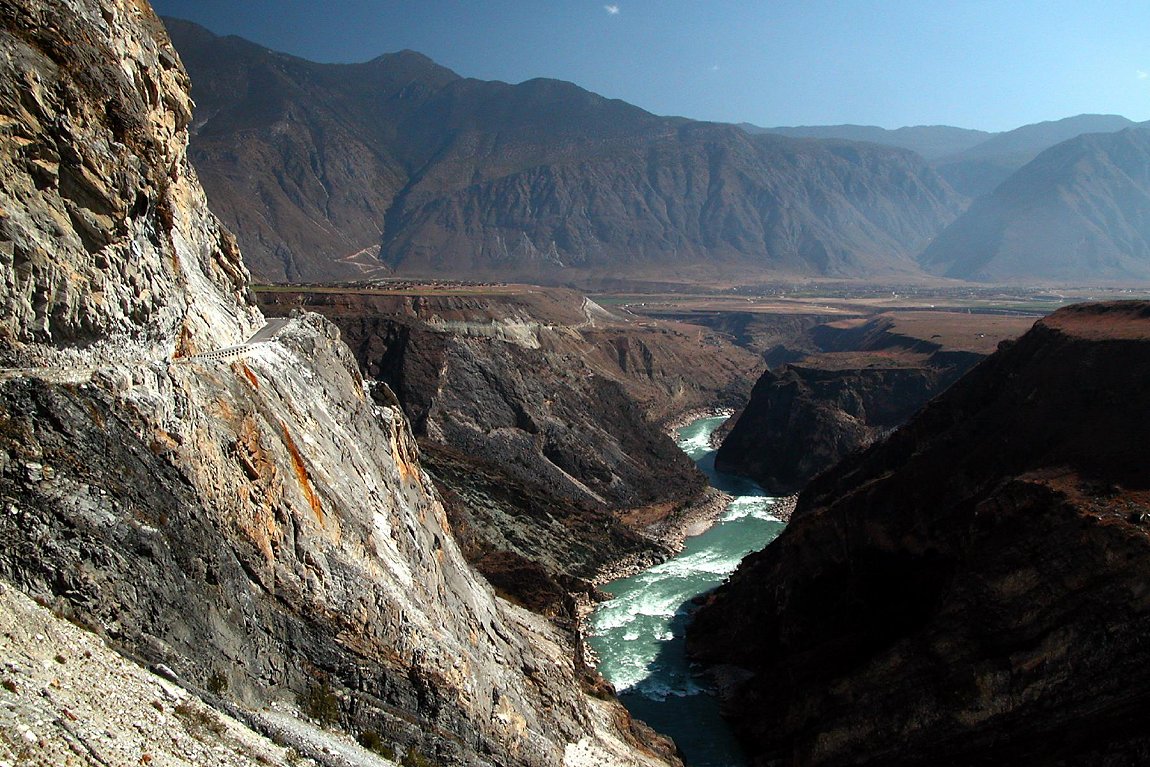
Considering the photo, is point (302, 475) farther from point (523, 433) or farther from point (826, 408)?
point (826, 408)

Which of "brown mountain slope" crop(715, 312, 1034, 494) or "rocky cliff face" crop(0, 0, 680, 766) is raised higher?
"rocky cliff face" crop(0, 0, 680, 766)

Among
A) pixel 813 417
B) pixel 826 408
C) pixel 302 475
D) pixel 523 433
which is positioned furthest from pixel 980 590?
pixel 826 408

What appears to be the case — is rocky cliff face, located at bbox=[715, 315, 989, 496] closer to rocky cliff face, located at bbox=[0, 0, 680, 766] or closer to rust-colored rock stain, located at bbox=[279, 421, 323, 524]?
rocky cliff face, located at bbox=[0, 0, 680, 766]

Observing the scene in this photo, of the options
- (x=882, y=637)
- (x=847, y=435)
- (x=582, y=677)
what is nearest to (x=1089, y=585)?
(x=882, y=637)

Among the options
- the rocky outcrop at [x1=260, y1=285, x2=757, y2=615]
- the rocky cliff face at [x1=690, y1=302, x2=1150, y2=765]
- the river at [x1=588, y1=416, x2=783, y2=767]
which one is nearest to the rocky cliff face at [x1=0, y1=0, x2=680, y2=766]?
the river at [x1=588, y1=416, x2=783, y2=767]

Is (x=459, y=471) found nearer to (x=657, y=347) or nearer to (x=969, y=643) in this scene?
(x=969, y=643)

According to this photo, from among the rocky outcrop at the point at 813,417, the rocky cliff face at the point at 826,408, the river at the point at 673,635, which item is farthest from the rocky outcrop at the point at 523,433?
the rocky cliff face at the point at 826,408
